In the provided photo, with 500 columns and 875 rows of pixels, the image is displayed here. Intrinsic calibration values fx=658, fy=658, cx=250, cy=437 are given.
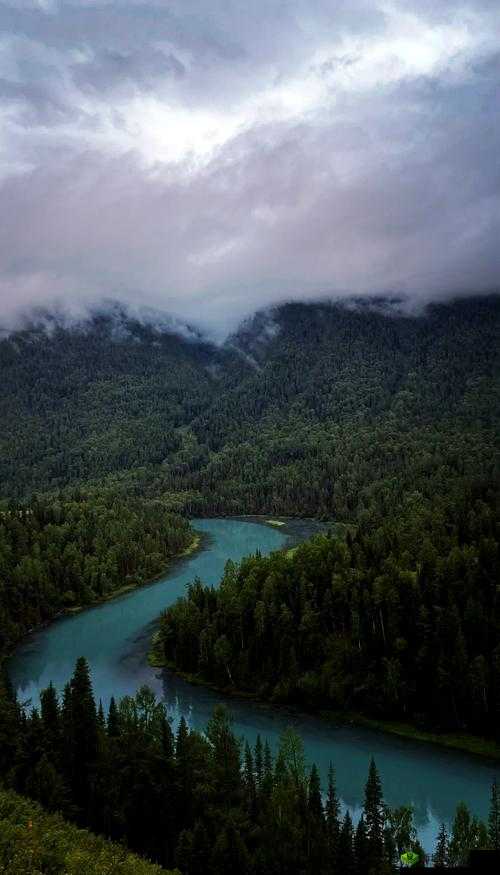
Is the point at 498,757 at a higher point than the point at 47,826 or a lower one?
lower

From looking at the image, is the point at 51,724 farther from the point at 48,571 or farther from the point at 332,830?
the point at 48,571

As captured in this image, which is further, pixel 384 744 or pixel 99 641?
pixel 99 641

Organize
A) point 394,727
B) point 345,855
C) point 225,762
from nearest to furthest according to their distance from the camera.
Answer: point 345,855, point 225,762, point 394,727

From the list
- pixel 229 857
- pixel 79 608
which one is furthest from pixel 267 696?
pixel 79 608

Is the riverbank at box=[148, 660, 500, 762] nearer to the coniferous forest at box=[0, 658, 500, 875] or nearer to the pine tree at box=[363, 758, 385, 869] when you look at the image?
the coniferous forest at box=[0, 658, 500, 875]

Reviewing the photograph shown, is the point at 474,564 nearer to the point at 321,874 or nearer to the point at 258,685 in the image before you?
the point at 258,685

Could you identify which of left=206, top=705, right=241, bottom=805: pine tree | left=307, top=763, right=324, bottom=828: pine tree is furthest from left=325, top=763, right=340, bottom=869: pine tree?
left=206, top=705, right=241, bottom=805: pine tree

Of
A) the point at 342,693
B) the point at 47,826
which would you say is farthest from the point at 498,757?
the point at 47,826
